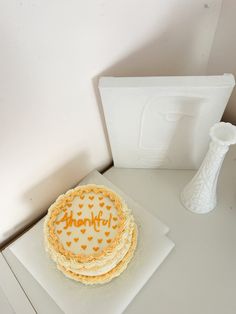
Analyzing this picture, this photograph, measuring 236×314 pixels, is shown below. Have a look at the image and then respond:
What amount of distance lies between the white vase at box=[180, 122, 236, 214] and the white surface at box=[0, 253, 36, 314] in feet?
1.25

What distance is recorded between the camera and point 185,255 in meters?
0.56

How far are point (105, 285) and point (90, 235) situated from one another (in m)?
0.11

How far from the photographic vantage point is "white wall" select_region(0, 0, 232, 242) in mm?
393

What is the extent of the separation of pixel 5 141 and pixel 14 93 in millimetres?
87

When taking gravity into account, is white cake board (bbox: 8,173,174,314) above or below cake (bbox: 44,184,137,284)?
below

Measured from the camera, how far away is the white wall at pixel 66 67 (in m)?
0.39

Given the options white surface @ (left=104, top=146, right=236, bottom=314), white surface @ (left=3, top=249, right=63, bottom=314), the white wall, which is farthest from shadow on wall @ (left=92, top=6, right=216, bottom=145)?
white surface @ (left=3, top=249, right=63, bottom=314)

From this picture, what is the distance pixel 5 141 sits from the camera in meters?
0.46

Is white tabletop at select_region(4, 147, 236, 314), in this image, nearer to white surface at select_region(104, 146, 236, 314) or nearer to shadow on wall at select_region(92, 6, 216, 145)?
white surface at select_region(104, 146, 236, 314)

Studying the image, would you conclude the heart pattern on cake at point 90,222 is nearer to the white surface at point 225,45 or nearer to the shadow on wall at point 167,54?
the shadow on wall at point 167,54

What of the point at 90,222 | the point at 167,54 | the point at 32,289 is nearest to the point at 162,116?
the point at 167,54

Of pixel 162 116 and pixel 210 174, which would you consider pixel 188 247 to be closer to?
pixel 210 174

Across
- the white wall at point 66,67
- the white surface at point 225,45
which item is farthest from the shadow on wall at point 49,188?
the white surface at point 225,45

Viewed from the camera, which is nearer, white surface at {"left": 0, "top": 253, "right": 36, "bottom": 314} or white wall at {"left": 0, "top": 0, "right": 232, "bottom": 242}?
white wall at {"left": 0, "top": 0, "right": 232, "bottom": 242}
